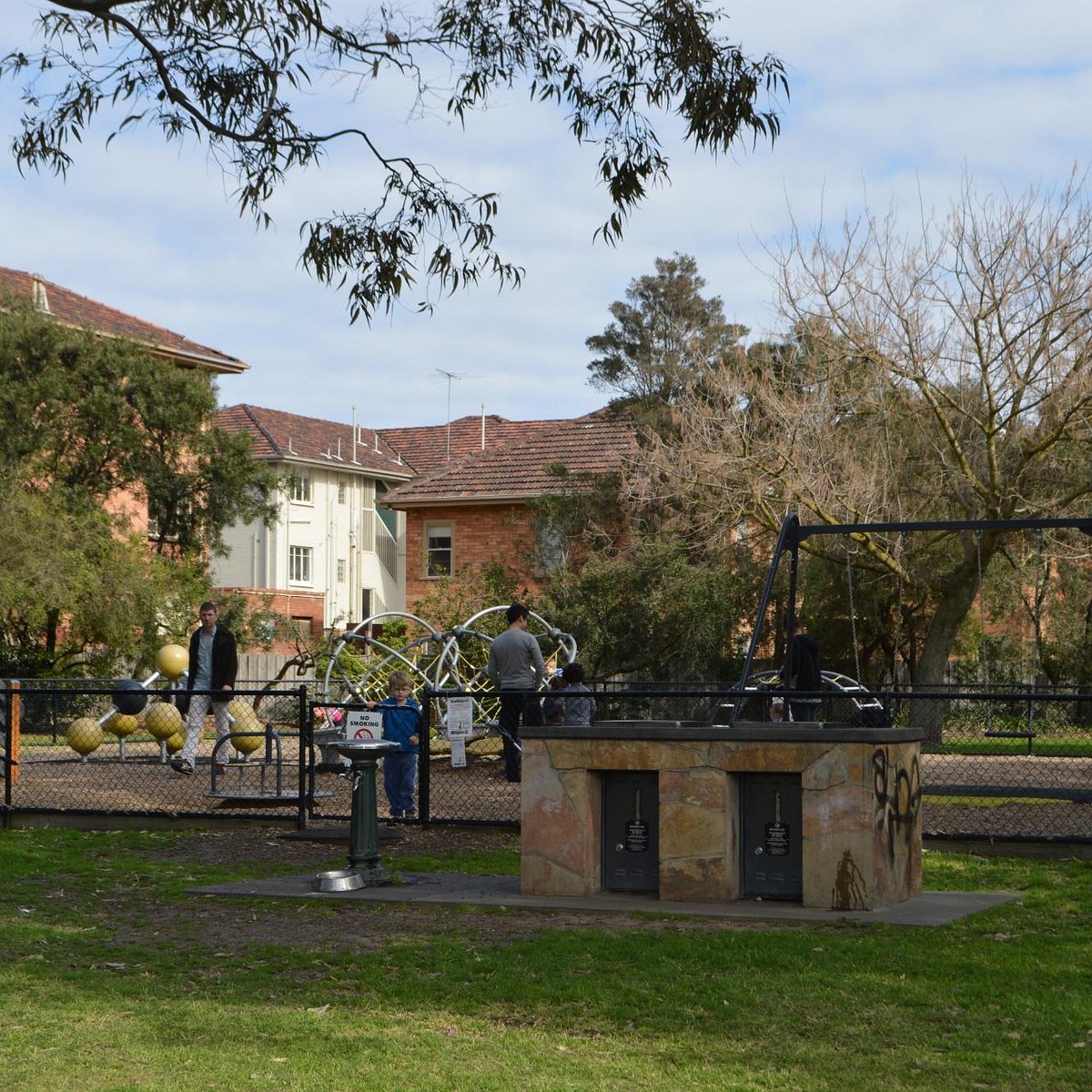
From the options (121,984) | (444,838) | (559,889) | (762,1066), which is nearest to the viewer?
(762,1066)

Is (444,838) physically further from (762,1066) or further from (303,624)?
(303,624)

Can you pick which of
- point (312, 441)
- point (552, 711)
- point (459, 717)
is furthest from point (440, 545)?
point (459, 717)

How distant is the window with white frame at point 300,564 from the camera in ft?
174

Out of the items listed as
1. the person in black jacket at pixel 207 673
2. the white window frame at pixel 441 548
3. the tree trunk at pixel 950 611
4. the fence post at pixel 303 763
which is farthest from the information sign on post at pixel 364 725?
the white window frame at pixel 441 548

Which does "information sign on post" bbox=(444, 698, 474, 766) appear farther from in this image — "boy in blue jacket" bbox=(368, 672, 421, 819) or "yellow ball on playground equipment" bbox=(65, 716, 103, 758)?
"yellow ball on playground equipment" bbox=(65, 716, 103, 758)

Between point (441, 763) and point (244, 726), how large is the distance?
3564 millimetres

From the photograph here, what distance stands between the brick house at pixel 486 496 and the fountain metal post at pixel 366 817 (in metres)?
29.8

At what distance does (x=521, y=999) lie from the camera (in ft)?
23.1

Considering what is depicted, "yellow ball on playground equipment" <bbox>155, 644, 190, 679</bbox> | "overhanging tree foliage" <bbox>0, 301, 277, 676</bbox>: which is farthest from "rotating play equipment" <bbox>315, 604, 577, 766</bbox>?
"overhanging tree foliage" <bbox>0, 301, 277, 676</bbox>

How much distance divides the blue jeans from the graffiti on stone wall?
5.53 m

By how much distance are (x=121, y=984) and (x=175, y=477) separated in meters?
29.6

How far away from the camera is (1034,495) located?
25031mm

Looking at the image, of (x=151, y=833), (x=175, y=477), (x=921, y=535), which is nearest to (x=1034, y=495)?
(x=921, y=535)

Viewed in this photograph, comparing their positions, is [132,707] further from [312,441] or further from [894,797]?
[312,441]
